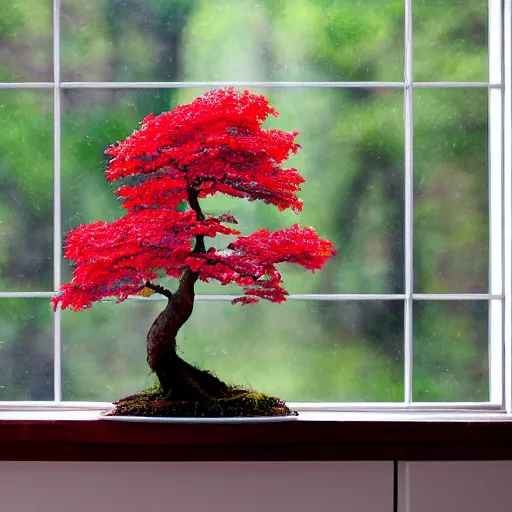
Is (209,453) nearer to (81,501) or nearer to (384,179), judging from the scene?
(81,501)

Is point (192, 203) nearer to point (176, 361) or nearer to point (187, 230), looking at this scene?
point (187, 230)

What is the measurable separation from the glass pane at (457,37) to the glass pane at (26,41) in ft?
5.02

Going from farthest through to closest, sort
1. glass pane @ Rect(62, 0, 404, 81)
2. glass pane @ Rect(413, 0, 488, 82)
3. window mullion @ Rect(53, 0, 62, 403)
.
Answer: glass pane @ Rect(413, 0, 488, 82) < glass pane @ Rect(62, 0, 404, 81) < window mullion @ Rect(53, 0, 62, 403)

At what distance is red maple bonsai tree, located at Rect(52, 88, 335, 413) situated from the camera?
1.48m

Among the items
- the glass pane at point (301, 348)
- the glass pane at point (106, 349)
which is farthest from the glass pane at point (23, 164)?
the glass pane at point (301, 348)

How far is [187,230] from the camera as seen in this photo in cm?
149

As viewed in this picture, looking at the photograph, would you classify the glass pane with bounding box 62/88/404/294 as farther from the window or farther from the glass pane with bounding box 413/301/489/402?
the glass pane with bounding box 413/301/489/402

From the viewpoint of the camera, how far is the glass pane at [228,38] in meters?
2.93

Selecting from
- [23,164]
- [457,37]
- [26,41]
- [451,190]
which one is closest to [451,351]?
[451,190]

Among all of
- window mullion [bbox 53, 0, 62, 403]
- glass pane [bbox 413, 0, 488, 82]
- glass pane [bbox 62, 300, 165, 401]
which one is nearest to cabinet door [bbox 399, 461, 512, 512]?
window mullion [bbox 53, 0, 62, 403]

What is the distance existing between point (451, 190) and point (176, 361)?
5.38 ft

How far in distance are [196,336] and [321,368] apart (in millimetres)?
552

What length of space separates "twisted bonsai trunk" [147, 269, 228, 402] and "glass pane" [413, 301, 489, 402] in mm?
1476

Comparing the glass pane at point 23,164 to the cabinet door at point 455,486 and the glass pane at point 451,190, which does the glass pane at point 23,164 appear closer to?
the glass pane at point 451,190
